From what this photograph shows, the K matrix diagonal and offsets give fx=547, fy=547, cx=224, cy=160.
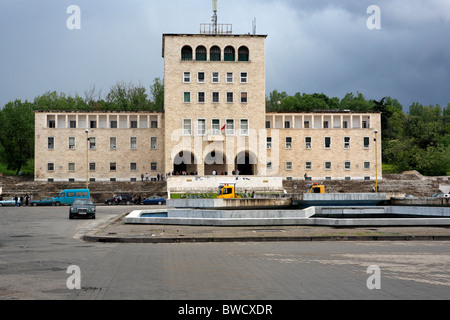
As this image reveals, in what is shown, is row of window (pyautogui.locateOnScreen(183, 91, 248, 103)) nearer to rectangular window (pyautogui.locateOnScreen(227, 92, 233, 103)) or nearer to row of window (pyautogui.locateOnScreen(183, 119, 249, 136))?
rectangular window (pyautogui.locateOnScreen(227, 92, 233, 103))

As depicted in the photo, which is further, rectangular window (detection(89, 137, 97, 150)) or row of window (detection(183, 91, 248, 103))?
rectangular window (detection(89, 137, 97, 150))

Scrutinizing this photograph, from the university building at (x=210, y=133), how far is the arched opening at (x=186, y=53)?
123 millimetres

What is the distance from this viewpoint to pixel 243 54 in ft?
224

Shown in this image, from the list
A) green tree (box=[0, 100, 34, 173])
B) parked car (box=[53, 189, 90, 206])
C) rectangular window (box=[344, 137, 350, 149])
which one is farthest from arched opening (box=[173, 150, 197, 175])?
green tree (box=[0, 100, 34, 173])

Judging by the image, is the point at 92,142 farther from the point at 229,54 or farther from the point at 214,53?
the point at 229,54

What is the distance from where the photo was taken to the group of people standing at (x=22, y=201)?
175 feet

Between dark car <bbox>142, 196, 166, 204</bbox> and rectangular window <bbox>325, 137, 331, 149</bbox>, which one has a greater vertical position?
rectangular window <bbox>325, 137, 331, 149</bbox>

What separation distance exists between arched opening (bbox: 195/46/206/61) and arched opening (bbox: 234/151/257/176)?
13.0 meters

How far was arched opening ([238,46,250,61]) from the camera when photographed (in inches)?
2685

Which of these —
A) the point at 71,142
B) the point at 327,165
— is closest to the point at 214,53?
the point at 327,165

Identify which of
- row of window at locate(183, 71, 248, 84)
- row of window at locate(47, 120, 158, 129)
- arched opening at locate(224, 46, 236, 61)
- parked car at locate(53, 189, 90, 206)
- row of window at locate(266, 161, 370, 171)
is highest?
arched opening at locate(224, 46, 236, 61)

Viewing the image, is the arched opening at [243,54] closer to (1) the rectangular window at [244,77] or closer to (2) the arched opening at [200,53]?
(1) the rectangular window at [244,77]

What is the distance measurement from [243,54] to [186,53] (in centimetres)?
710
